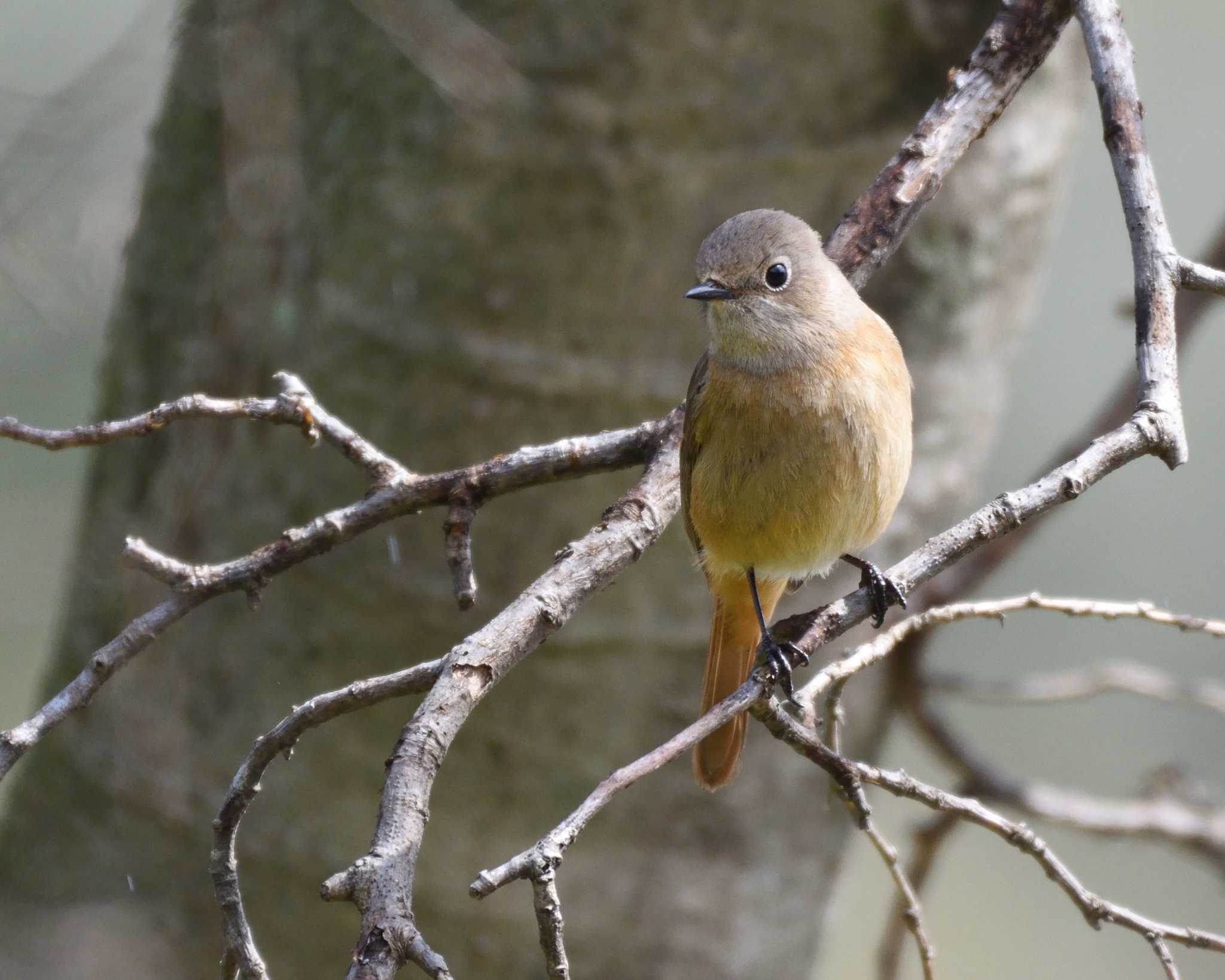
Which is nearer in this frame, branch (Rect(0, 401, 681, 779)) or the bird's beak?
branch (Rect(0, 401, 681, 779))

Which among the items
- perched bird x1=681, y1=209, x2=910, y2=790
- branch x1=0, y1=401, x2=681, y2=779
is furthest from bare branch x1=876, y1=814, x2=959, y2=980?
branch x1=0, y1=401, x2=681, y2=779

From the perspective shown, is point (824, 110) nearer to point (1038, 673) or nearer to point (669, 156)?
point (669, 156)

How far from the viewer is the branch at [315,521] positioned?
6.07 feet

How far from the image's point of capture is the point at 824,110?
348cm

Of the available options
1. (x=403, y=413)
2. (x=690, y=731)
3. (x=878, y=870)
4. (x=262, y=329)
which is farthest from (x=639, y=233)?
(x=878, y=870)

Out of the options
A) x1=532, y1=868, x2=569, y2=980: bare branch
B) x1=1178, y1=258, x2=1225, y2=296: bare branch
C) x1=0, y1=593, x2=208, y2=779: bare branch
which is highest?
x1=1178, y1=258, x2=1225, y2=296: bare branch

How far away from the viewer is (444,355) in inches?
134

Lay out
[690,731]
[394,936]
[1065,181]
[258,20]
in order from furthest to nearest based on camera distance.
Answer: [1065,181], [258,20], [690,731], [394,936]

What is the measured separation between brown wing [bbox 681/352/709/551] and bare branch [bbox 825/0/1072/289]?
0.46 meters

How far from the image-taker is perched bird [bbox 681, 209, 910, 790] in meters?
2.75

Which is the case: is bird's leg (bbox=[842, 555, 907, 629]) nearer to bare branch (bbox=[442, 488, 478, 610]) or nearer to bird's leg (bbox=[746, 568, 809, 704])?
bird's leg (bbox=[746, 568, 809, 704])

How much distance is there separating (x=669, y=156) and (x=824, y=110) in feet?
1.54

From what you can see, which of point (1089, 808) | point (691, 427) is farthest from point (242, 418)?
point (1089, 808)

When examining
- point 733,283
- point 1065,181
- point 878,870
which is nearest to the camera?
point 733,283
